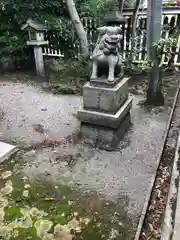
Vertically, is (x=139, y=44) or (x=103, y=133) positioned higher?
(x=139, y=44)

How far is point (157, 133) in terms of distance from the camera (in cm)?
332

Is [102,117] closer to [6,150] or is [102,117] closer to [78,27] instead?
[6,150]

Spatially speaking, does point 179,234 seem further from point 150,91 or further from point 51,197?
point 150,91

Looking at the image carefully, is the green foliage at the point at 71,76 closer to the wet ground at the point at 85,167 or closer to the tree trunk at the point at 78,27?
the tree trunk at the point at 78,27

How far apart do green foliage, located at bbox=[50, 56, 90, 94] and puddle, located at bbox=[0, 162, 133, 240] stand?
285 centimetres

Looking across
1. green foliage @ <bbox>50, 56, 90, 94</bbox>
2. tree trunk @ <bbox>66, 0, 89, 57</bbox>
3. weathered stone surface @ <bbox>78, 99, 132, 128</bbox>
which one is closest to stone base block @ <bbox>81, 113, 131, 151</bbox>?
weathered stone surface @ <bbox>78, 99, 132, 128</bbox>

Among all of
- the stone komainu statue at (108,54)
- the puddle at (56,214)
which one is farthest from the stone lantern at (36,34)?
the puddle at (56,214)

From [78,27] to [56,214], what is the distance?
4.60 metres

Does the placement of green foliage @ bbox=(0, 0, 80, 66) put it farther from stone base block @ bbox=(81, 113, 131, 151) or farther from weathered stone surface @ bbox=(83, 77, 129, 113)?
stone base block @ bbox=(81, 113, 131, 151)

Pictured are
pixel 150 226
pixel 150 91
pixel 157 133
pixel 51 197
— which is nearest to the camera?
pixel 150 226

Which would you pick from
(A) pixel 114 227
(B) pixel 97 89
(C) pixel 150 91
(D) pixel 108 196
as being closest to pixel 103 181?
(D) pixel 108 196

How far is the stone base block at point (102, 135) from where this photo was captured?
2949mm

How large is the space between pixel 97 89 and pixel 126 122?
2.69 ft

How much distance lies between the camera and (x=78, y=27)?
538 cm
